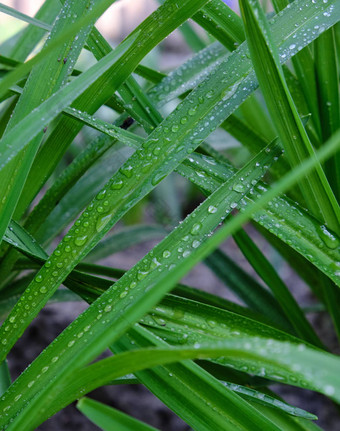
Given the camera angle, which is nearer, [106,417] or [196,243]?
[106,417]

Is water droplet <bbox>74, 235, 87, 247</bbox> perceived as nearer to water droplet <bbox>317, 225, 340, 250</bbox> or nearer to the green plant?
the green plant

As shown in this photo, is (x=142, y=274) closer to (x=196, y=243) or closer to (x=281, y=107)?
(x=196, y=243)

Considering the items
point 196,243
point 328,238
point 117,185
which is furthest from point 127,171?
point 328,238

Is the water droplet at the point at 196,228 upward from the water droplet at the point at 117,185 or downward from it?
downward

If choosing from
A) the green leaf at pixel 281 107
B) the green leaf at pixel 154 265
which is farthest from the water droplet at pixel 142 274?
the green leaf at pixel 281 107

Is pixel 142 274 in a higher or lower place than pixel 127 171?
lower

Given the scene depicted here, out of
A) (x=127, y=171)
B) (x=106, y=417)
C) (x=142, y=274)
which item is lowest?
(x=106, y=417)

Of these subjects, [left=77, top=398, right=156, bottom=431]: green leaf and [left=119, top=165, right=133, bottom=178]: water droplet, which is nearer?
[left=77, top=398, right=156, bottom=431]: green leaf

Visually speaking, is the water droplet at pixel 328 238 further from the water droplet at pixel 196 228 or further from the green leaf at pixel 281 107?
the water droplet at pixel 196 228

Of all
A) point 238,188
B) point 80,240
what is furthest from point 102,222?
point 238,188

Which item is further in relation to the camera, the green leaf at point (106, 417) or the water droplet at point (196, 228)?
the water droplet at point (196, 228)

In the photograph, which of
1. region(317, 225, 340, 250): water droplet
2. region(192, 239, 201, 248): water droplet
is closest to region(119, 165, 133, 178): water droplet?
region(192, 239, 201, 248): water droplet

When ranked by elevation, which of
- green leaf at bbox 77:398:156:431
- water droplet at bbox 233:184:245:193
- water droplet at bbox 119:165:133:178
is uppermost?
water droplet at bbox 233:184:245:193
